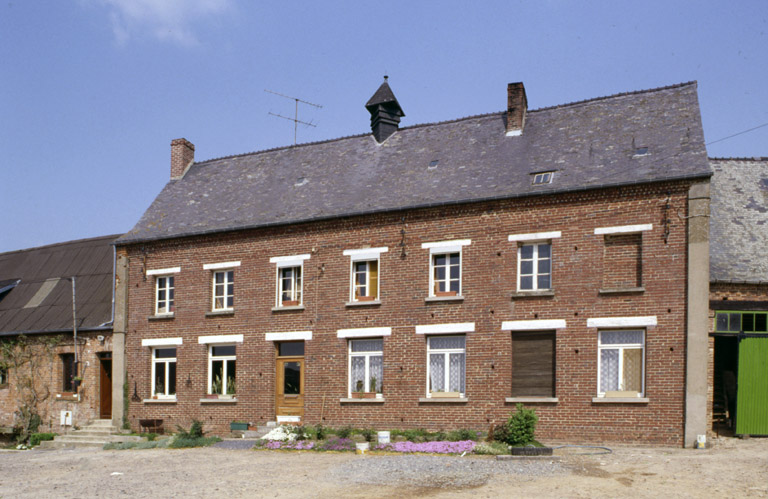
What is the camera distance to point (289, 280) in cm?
2347

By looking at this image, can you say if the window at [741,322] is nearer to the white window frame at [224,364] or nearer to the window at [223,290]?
the white window frame at [224,364]

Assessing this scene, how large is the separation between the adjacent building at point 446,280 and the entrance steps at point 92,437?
77 cm

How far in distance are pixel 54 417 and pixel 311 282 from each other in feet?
34.5

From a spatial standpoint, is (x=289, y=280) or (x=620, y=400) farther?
(x=289, y=280)

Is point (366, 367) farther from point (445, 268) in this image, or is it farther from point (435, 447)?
point (435, 447)

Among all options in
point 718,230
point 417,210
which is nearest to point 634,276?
point 718,230

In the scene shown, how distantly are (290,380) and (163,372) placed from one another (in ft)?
15.4

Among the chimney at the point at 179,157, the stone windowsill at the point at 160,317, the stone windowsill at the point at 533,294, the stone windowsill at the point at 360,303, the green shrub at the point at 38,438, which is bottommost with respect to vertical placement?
the green shrub at the point at 38,438

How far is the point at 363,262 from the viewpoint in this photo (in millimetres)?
22391

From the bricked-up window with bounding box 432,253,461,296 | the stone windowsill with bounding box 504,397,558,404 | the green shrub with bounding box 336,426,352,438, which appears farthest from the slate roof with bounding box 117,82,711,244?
the green shrub with bounding box 336,426,352,438

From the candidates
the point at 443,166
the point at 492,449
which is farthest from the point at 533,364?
the point at 443,166

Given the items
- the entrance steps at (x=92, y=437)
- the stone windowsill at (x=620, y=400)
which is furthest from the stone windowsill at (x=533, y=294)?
the entrance steps at (x=92, y=437)

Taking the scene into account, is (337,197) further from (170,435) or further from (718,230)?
(718,230)

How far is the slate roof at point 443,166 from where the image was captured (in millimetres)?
20062
